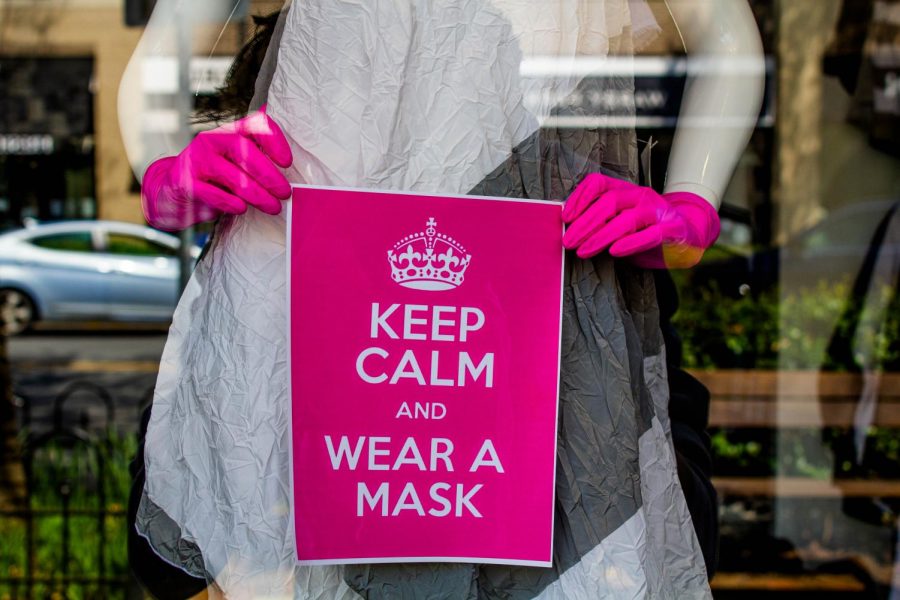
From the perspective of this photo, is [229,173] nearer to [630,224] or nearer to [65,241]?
[630,224]

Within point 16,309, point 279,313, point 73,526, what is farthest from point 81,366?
point 279,313

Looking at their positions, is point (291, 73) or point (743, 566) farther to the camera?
point (743, 566)

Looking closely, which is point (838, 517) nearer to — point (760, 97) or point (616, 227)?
point (760, 97)

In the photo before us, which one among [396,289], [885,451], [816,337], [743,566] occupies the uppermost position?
[396,289]

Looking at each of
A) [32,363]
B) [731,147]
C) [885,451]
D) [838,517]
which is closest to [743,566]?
[838,517]

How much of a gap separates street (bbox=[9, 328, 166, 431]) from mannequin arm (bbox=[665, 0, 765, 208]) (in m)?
3.65

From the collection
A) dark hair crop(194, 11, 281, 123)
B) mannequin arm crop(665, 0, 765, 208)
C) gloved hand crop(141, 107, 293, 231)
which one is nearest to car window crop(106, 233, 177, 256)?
dark hair crop(194, 11, 281, 123)

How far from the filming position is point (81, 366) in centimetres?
503

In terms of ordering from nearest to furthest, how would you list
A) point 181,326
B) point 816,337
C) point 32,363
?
point 181,326 → point 816,337 → point 32,363

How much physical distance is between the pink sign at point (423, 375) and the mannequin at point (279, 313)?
1.3 inches

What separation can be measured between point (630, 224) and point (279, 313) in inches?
16.0

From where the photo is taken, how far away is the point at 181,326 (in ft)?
3.67

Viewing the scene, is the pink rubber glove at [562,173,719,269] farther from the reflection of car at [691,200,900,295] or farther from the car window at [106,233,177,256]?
the car window at [106,233,177,256]

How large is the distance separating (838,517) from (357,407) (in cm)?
260
